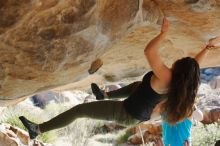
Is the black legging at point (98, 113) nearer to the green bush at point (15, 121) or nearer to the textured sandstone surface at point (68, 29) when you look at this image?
the textured sandstone surface at point (68, 29)

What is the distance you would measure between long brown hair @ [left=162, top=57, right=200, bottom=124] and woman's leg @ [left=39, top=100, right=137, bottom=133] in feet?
1.47

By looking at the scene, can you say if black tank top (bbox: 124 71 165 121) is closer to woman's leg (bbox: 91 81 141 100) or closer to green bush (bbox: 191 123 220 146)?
woman's leg (bbox: 91 81 141 100)

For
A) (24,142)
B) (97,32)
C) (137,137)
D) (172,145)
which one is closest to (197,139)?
(137,137)

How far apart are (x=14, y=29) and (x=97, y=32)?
74 cm

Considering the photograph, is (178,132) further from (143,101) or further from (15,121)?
(15,121)

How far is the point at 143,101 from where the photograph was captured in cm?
405

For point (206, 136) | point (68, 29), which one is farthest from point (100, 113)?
point (206, 136)

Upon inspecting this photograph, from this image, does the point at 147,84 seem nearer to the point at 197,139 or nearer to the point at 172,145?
the point at 172,145

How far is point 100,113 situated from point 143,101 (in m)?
0.48

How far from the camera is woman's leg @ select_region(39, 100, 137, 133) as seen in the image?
4215 millimetres

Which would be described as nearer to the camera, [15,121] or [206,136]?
[15,121]

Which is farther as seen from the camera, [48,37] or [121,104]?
[121,104]

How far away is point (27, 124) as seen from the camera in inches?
180

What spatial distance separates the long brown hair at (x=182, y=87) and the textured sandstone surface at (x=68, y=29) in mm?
657
